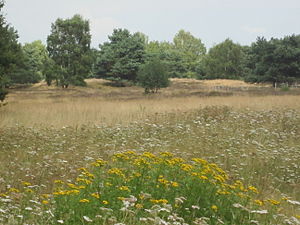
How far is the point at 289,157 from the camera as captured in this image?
863cm

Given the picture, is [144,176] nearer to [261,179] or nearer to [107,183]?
[107,183]

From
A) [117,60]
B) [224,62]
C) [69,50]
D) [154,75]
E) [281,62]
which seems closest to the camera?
[154,75]

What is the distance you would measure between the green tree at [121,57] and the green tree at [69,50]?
294cm

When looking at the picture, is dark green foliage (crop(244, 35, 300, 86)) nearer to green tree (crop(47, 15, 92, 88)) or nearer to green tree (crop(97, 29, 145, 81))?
green tree (crop(97, 29, 145, 81))

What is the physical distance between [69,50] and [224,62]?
4520 centimetres

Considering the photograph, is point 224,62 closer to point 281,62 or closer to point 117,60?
point 117,60

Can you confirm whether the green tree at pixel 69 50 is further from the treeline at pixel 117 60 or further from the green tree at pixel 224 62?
the green tree at pixel 224 62

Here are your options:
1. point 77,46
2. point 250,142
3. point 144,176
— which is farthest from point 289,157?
point 77,46

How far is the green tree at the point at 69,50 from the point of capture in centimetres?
4903

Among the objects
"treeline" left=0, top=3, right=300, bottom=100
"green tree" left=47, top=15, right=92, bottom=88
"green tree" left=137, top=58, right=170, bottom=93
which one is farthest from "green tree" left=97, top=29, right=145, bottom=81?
"green tree" left=137, top=58, right=170, bottom=93

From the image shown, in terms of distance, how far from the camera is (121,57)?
52.3 m

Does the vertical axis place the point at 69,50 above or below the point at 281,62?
above

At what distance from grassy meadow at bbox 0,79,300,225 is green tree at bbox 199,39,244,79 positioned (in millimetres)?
64467

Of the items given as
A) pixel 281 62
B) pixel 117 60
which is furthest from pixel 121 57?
pixel 281 62
